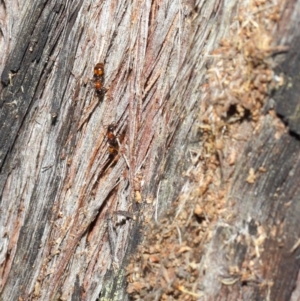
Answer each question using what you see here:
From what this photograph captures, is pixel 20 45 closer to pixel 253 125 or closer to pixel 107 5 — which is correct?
pixel 107 5

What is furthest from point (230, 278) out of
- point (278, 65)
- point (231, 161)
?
point (278, 65)

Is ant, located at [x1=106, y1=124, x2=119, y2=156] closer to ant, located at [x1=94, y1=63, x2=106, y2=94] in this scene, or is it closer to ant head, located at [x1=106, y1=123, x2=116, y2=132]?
ant head, located at [x1=106, y1=123, x2=116, y2=132]

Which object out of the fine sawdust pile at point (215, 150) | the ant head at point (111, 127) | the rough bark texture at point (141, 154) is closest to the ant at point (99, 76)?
the rough bark texture at point (141, 154)

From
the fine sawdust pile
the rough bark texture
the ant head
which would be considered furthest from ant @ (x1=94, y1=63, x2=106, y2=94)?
the fine sawdust pile

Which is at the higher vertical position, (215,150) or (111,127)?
(215,150)

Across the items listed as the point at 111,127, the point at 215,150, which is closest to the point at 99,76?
the point at 111,127

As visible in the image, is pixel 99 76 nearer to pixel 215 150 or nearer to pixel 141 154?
pixel 141 154

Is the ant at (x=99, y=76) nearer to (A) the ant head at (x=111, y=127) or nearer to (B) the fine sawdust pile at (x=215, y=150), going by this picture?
(A) the ant head at (x=111, y=127)
